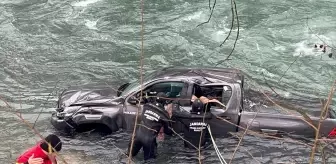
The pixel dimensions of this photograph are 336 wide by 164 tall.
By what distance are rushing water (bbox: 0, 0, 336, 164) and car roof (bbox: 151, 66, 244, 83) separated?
1.13 meters

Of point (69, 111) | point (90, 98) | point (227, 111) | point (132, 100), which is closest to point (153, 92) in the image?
point (132, 100)

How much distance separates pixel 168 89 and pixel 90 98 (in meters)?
1.48

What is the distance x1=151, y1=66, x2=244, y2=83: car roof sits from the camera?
28.5 feet

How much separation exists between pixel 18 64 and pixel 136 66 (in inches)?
125

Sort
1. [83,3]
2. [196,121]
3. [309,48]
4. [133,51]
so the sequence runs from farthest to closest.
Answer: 1. [83,3]
2. [133,51]
3. [309,48]
4. [196,121]

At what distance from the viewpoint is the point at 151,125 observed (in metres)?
7.71

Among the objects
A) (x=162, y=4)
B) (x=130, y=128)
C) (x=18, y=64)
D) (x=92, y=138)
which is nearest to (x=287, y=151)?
(x=130, y=128)

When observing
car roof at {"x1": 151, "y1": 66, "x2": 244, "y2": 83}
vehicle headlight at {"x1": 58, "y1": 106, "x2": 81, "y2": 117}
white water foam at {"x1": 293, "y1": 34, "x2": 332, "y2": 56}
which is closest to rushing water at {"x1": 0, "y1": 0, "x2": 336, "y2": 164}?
white water foam at {"x1": 293, "y1": 34, "x2": 332, "y2": 56}

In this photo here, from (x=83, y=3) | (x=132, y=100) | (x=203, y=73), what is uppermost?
Result: (x=83, y=3)

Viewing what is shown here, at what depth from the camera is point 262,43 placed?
13820 mm

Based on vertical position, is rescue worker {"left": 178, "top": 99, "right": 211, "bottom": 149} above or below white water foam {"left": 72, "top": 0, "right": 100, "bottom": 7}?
below

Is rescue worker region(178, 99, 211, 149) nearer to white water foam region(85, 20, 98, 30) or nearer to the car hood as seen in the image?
the car hood

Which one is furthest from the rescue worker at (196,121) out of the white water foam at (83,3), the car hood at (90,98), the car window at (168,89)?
the white water foam at (83,3)

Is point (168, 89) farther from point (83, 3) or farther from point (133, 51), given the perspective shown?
point (83, 3)
